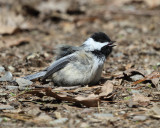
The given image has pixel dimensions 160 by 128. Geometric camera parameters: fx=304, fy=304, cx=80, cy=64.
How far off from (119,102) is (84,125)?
0.59 meters

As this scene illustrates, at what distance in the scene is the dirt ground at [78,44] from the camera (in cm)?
240

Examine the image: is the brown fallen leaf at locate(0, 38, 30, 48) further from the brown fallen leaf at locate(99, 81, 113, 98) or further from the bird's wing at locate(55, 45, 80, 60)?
the brown fallen leaf at locate(99, 81, 113, 98)

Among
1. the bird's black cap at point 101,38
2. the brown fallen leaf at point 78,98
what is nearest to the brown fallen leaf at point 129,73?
the bird's black cap at point 101,38

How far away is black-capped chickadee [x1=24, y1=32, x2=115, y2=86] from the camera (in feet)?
10.4

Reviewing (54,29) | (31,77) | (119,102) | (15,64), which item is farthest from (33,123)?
(54,29)

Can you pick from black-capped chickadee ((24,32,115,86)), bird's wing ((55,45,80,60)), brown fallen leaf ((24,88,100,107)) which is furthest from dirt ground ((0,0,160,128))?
bird's wing ((55,45,80,60))

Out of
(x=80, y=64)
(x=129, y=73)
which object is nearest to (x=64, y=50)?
(x=80, y=64)

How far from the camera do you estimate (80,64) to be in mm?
3170

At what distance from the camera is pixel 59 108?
2.55 meters

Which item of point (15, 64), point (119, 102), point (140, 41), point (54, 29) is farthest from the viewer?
point (54, 29)

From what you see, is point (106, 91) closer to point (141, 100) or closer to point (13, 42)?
point (141, 100)

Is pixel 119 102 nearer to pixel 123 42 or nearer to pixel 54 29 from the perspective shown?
pixel 123 42

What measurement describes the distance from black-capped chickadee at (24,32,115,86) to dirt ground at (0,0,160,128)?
0.11 m

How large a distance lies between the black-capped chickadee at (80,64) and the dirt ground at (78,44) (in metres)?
0.11
